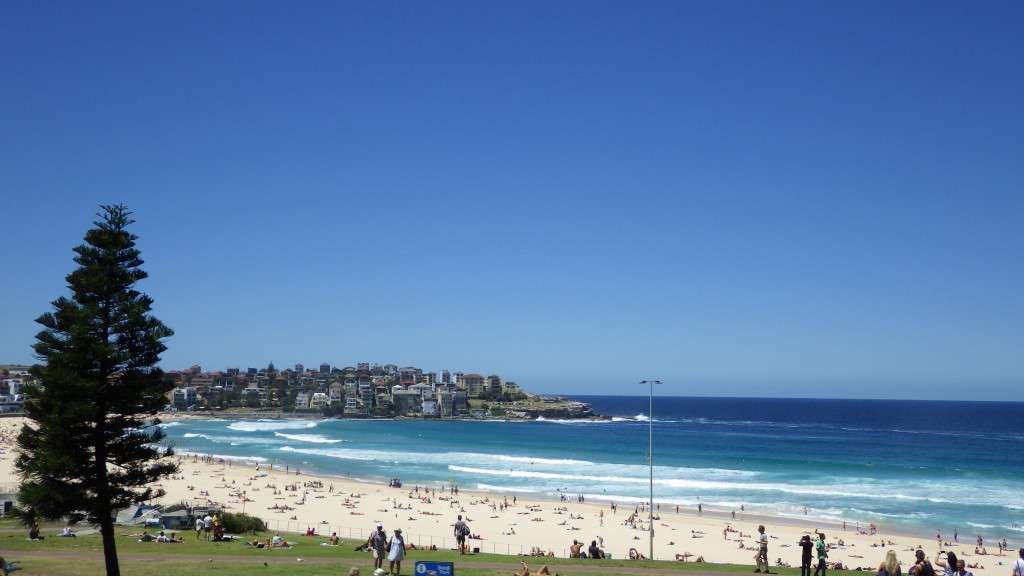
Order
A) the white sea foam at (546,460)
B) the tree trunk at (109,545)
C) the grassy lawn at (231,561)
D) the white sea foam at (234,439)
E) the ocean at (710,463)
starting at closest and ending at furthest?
the tree trunk at (109,545) < the grassy lawn at (231,561) < the ocean at (710,463) < the white sea foam at (546,460) < the white sea foam at (234,439)

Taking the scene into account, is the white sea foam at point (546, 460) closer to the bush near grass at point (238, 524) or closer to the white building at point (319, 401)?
the bush near grass at point (238, 524)

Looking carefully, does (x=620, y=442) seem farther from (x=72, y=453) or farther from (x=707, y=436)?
(x=72, y=453)

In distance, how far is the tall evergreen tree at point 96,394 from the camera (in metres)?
15.1

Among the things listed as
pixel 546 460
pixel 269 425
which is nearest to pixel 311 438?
pixel 269 425

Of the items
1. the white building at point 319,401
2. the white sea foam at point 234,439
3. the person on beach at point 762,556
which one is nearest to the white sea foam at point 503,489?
the person on beach at point 762,556

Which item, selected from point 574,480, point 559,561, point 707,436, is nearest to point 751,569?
point 559,561

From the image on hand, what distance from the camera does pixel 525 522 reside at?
1438 inches

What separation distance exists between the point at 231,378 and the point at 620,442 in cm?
11289

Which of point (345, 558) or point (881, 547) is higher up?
point (345, 558)

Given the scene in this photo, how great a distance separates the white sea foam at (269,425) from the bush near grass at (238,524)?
8416 cm

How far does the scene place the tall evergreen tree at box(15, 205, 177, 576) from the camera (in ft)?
49.5

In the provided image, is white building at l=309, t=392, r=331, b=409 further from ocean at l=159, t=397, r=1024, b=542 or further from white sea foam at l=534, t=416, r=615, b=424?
white sea foam at l=534, t=416, r=615, b=424

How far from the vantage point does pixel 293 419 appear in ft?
432

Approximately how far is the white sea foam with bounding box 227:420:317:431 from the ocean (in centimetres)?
36
